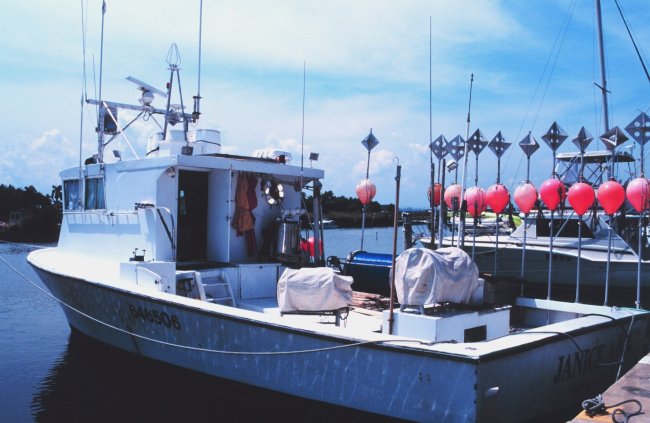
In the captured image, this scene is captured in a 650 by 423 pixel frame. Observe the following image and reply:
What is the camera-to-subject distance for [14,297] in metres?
→ 15.1

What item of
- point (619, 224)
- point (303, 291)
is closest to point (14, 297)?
point (303, 291)

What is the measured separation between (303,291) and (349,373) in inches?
53.1

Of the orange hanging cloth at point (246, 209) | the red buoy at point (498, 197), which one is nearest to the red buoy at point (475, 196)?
the red buoy at point (498, 197)

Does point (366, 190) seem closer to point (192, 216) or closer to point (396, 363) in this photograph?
point (192, 216)

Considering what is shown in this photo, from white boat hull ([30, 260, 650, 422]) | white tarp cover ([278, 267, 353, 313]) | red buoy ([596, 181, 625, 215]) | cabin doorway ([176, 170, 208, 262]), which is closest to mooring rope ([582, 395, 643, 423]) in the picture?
white boat hull ([30, 260, 650, 422])

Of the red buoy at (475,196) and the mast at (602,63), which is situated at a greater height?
the mast at (602,63)

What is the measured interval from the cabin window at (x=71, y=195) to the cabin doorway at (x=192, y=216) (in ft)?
8.10

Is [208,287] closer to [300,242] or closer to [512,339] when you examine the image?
[300,242]

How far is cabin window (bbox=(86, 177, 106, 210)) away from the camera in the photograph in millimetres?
8721

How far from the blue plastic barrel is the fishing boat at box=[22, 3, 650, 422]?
2.23 m

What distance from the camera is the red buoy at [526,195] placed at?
9408 mm

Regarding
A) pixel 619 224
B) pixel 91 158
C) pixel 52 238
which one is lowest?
pixel 52 238

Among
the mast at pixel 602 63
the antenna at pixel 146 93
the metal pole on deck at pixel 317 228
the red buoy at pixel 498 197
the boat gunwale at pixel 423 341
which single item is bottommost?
the boat gunwale at pixel 423 341

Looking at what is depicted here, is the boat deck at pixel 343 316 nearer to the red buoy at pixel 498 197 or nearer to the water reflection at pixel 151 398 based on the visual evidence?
the water reflection at pixel 151 398
